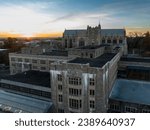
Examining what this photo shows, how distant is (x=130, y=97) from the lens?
37.7 feet

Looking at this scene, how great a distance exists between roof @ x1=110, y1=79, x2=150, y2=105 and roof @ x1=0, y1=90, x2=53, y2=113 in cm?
417

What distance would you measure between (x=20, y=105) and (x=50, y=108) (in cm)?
195

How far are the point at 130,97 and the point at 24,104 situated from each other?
652 cm

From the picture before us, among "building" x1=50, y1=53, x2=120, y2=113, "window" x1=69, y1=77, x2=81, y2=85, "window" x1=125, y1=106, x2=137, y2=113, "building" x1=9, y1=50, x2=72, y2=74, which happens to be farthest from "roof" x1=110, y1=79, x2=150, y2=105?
"building" x1=9, y1=50, x2=72, y2=74

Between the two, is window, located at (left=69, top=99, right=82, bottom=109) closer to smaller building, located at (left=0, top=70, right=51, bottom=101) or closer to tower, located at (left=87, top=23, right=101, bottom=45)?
smaller building, located at (left=0, top=70, right=51, bottom=101)

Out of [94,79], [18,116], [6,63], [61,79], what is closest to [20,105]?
[61,79]

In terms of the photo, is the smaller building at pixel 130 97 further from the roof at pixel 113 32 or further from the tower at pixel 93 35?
the roof at pixel 113 32

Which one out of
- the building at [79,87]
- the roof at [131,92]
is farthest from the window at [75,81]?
the roof at [131,92]

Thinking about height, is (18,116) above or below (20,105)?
above

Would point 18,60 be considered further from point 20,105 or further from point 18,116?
point 18,116

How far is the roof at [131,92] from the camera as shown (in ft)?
36.6

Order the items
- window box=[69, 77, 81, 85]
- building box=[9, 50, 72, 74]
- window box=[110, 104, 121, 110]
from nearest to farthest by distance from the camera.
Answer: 1. window box=[69, 77, 81, 85]
2. window box=[110, 104, 121, 110]
3. building box=[9, 50, 72, 74]

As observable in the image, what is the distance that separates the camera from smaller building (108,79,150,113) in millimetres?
10734

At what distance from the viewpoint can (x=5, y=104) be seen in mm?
12281
